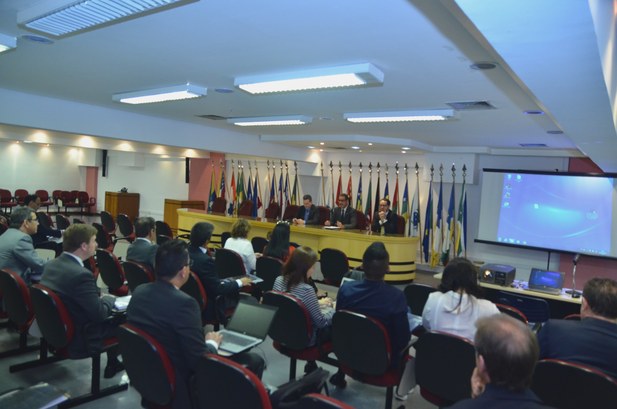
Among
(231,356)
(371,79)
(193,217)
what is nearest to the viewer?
(231,356)

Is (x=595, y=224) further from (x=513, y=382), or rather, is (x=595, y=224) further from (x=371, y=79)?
(x=513, y=382)

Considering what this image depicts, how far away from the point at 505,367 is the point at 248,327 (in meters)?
1.76

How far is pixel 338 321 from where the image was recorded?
9.89 ft

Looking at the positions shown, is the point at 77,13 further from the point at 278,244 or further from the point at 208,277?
the point at 278,244

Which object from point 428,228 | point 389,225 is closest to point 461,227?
point 428,228

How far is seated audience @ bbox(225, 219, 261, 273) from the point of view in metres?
5.29

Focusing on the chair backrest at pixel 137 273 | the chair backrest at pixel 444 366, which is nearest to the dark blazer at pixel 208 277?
the chair backrest at pixel 137 273

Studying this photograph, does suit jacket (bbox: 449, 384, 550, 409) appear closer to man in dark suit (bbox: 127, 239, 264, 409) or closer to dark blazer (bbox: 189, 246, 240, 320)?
man in dark suit (bbox: 127, 239, 264, 409)

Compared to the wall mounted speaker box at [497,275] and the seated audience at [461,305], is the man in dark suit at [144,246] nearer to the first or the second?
the seated audience at [461,305]

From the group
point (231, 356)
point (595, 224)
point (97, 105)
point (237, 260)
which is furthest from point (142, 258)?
point (595, 224)

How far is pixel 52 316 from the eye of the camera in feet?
9.50

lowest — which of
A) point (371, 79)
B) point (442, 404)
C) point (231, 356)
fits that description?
point (442, 404)

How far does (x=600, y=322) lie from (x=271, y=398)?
188 centimetres

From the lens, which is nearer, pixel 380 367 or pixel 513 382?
pixel 513 382
